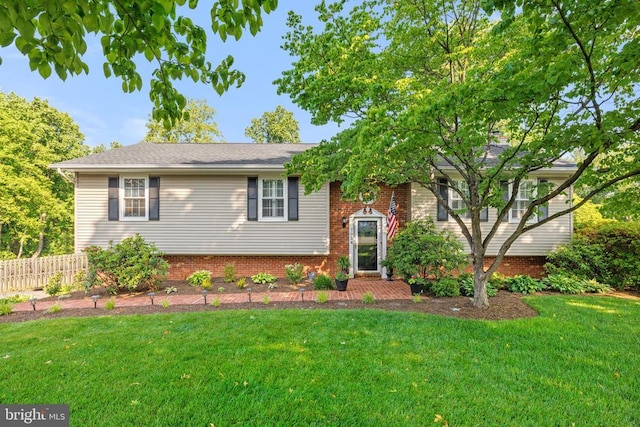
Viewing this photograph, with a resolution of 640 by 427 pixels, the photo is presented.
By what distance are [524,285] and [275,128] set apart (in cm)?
2450

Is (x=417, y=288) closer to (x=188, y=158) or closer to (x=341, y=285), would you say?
(x=341, y=285)

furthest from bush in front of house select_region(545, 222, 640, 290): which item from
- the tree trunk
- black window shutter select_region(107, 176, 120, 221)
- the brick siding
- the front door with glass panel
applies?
black window shutter select_region(107, 176, 120, 221)

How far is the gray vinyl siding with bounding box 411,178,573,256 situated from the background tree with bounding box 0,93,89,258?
12.7 meters

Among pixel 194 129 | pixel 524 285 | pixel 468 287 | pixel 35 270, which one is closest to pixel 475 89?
pixel 468 287

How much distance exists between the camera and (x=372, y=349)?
4094 mm

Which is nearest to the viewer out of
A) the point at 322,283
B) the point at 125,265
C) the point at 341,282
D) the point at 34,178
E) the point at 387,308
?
the point at 387,308

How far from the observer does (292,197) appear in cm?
961

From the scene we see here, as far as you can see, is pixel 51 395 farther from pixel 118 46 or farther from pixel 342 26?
pixel 342 26

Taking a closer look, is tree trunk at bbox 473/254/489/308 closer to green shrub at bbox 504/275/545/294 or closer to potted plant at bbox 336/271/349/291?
green shrub at bbox 504/275/545/294

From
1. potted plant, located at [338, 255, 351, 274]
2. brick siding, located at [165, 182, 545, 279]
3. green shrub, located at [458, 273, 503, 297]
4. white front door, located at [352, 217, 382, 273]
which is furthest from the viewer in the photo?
white front door, located at [352, 217, 382, 273]

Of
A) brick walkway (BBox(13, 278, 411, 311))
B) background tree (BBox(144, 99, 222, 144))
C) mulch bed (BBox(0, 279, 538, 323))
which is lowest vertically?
brick walkway (BBox(13, 278, 411, 311))

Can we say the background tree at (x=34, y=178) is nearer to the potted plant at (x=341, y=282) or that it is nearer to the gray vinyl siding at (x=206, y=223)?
the gray vinyl siding at (x=206, y=223)

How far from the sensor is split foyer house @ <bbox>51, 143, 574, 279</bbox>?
9.38 m

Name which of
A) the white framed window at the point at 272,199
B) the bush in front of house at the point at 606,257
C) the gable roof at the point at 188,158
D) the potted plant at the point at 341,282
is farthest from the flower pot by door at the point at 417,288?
the gable roof at the point at 188,158
